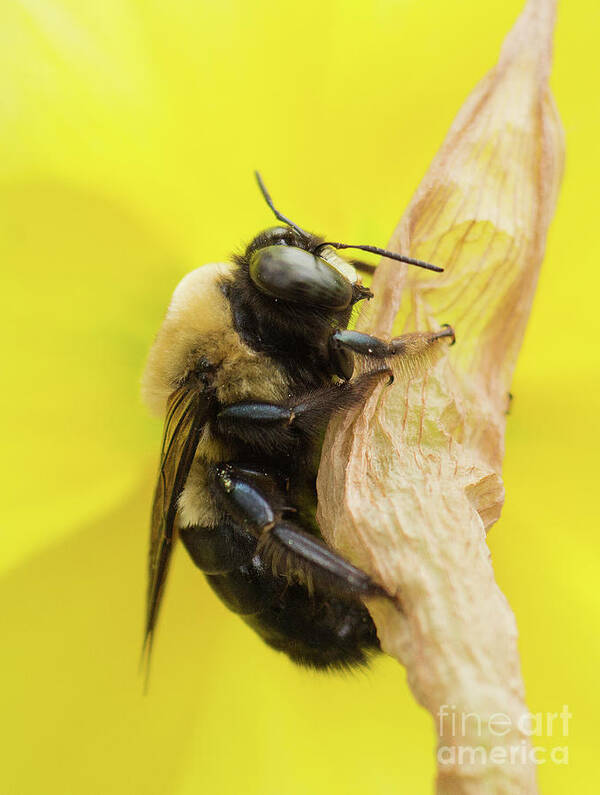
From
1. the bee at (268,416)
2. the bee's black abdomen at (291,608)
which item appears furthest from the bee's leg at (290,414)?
the bee's black abdomen at (291,608)

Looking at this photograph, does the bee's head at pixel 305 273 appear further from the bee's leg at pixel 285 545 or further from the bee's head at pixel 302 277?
the bee's leg at pixel 285 545

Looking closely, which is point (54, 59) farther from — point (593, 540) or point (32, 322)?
point (593, 540)

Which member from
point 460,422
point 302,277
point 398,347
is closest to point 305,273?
point 302,277

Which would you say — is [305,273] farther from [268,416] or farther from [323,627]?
[323,627]

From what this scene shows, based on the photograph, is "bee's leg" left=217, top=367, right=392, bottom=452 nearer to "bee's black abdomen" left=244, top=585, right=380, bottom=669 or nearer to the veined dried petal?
the veined dried petal

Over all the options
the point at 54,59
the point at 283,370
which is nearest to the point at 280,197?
the point at 54,59

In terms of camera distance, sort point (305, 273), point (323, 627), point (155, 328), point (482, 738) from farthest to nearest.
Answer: point (155, 328) → point (323, 627) → point (305, 273) → point (482, 738)
